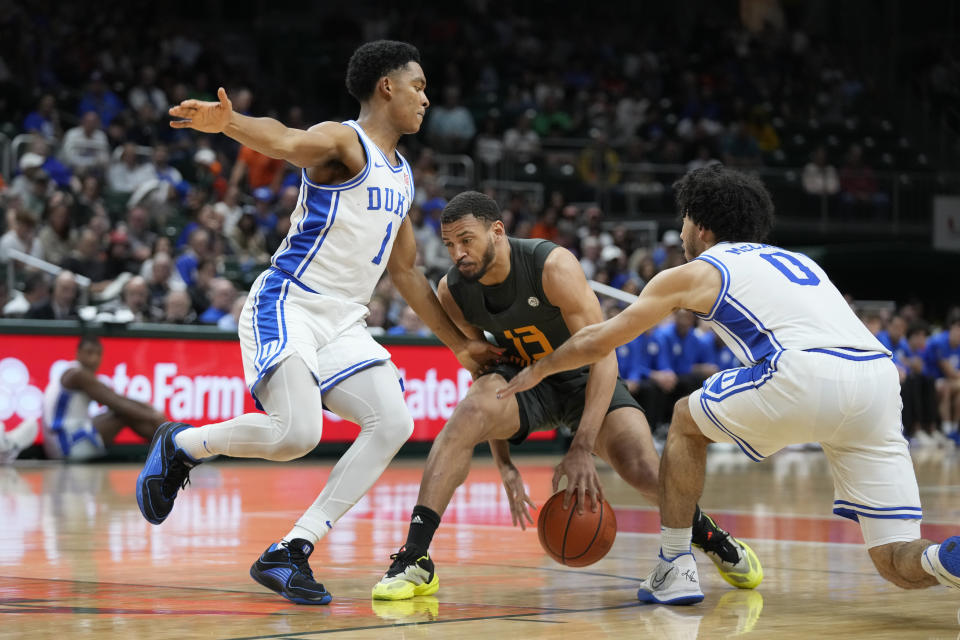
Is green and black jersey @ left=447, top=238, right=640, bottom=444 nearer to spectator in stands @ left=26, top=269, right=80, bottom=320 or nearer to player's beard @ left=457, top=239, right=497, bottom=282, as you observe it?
player's beard @ left=457, top=239, right=497, bottom=282

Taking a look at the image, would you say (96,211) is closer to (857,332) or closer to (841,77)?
(857,332)

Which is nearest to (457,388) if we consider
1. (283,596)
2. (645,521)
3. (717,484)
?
(717,484)

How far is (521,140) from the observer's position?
21203 millimetres

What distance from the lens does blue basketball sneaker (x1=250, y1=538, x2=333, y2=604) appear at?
4949 millimetres

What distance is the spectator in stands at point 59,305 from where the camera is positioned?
42.4ft

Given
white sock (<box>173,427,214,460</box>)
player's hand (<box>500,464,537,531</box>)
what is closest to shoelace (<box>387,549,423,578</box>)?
player's hand (<box>500,464,537,531</box>)

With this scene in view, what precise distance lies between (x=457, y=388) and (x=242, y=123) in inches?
400

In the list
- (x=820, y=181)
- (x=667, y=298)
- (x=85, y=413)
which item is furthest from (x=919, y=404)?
(x=667, y=298)

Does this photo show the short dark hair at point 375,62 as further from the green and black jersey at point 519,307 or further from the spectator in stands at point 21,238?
the spectator in stands at point 21,238

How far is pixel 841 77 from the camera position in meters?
27.8

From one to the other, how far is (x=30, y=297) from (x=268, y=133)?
9.17 meters

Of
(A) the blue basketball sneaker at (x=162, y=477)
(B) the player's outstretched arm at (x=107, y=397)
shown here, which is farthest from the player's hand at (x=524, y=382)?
(B) the player's outstretched arm at (x=107, y=397)

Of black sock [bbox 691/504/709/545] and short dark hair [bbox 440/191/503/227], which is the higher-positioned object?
short dark hair [bbox 440/191/503/227]

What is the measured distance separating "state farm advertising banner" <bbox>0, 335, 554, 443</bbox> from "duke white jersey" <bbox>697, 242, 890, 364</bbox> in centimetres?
877
